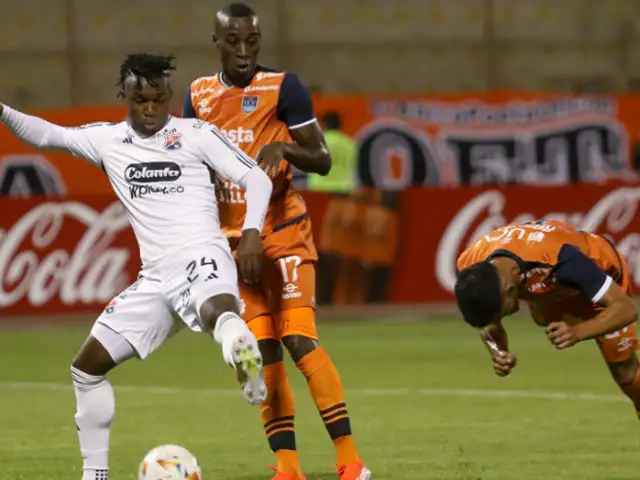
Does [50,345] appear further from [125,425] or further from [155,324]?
[155,324]

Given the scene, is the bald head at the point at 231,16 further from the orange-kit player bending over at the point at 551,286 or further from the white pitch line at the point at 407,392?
the white pitch line at the point at 407,392

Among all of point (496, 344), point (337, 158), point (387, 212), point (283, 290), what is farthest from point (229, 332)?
point (337, 158)

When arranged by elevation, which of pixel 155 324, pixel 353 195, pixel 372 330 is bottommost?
pixel 372 330

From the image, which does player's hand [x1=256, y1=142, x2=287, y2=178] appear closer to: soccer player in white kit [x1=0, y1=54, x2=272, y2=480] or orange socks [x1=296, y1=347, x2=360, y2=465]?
soccer player in white kit [x1=0, y1=54, x2=272, y2=480]

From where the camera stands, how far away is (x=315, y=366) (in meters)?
7.19

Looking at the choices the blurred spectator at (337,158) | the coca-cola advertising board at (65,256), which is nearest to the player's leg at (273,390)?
the coca-cola advertising board at (65,256)

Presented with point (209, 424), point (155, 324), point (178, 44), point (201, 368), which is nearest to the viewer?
point (155, 324)

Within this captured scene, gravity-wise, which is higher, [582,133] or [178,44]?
[178,44]

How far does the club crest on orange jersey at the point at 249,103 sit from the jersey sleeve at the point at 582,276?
1696 mm

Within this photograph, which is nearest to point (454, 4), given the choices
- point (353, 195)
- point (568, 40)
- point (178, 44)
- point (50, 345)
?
point (568, 40)

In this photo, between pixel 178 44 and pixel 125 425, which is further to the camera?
pixel 178 44

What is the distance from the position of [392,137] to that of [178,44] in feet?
11.0

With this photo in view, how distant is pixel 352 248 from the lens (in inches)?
648

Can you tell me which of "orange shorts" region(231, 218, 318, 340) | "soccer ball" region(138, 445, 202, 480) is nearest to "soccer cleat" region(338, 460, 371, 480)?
"orange shorts" region(231, 218, 318, 340)
